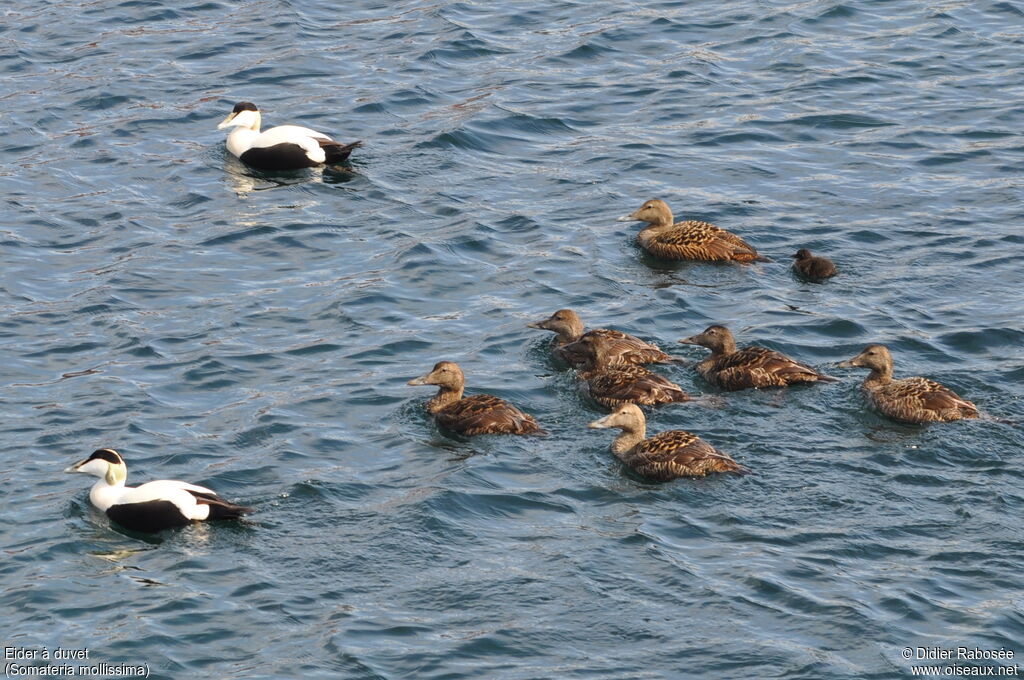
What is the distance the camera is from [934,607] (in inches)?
428

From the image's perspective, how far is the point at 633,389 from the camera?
550 inches

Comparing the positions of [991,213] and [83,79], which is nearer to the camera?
[991,213]

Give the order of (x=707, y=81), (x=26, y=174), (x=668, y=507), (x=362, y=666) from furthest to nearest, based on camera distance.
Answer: (x=707, y=81), (x=26, y=174), (x=668, y=507), (x=362, y=666)

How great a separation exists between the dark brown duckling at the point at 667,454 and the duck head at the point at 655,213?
15.1 ft

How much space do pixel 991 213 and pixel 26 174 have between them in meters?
11.0

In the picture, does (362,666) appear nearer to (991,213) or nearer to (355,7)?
(991,213)

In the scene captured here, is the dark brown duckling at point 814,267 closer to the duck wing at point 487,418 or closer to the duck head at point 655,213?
the duck head at point 655,213

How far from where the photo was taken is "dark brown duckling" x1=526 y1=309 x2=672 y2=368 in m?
14.6

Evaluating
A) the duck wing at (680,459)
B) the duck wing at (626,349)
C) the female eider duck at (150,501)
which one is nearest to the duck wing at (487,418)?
the duck wing at (680,459)

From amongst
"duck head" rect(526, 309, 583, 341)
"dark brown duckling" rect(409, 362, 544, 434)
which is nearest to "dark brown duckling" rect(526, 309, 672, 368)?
"duck head" rect(526, 309, 583, 341)

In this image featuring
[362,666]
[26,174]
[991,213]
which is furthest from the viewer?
[26,174]

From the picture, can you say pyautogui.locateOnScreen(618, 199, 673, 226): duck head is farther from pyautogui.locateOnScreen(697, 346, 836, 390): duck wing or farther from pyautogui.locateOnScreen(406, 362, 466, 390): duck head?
pyautogui.locateOnScreen(406, 362, 466, 390): duck head

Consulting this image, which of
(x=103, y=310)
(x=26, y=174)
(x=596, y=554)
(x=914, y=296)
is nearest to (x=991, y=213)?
(x=914, y=296)

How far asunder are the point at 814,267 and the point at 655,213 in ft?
6.47
